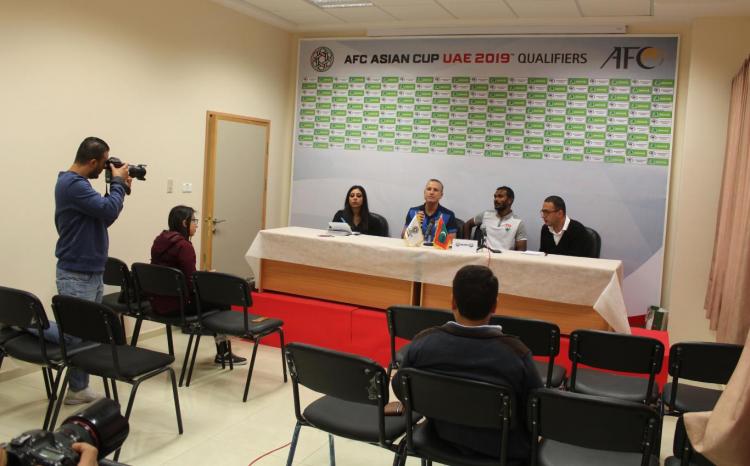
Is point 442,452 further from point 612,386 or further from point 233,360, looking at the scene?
point 233,360

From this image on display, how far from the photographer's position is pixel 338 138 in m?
7.50

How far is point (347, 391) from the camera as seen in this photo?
8.70 feet

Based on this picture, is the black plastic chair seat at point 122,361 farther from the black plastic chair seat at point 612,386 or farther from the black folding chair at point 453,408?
the black plastic chair seat at point 612,386

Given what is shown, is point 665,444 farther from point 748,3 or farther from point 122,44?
point 122,44

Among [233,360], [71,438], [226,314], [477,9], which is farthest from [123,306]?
[477,9]

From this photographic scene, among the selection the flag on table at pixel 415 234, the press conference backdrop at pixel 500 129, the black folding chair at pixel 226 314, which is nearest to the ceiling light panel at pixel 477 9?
the press conference backdrop at pixel 500 129

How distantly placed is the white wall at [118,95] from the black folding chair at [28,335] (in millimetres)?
1127

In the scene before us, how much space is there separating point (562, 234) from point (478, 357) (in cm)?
373

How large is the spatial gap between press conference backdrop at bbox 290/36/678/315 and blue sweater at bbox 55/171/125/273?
3.72 meters

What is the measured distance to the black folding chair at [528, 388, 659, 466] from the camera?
2.23 metres

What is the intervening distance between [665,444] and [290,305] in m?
2.86

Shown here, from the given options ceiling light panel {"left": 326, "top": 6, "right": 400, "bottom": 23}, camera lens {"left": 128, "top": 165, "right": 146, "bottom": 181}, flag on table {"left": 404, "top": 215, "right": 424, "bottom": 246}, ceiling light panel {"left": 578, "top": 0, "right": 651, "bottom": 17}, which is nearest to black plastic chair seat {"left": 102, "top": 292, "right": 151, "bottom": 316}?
camera lens {"left": 128, "top": 165, "right": 146, "bottom": 181}

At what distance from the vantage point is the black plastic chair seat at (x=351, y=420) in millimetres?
2725

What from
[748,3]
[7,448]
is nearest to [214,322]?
[7,448]
